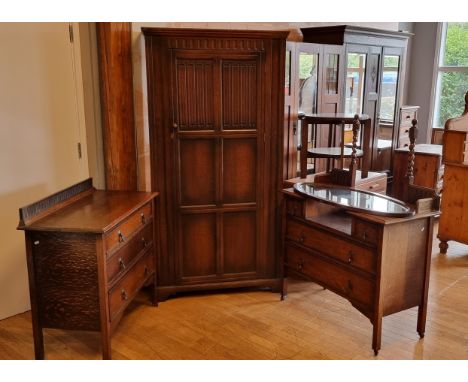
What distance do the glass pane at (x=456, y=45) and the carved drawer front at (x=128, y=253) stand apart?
4838 millimetres

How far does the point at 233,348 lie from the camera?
9.18 ft

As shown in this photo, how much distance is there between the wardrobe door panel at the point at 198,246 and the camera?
3.34 m

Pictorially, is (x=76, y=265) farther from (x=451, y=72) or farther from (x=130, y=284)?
(x=451, y=72)

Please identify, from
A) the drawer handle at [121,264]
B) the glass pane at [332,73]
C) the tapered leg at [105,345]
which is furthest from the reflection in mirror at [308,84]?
the tapered leg at [105,345]

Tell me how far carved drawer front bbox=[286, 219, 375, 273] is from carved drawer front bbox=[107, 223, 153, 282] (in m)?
0.94

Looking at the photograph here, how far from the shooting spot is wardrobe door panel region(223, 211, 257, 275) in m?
→ 3.40

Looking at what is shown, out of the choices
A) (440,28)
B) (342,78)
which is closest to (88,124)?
(342,78)

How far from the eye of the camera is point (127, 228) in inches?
108

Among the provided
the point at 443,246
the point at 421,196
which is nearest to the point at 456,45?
the point at 443,246

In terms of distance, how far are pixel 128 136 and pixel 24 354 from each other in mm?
1489

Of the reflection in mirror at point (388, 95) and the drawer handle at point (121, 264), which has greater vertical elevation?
the reflection in mirror at point (388, 95)

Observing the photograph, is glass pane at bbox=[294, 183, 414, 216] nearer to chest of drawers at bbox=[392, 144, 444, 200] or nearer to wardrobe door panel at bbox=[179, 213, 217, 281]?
wardrobe door panel at bbox=[179, 213, 217, 281]

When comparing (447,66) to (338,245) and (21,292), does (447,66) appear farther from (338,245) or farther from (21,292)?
(21,292)

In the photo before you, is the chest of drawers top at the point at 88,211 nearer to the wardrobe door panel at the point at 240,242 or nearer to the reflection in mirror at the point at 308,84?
the wardrobe door panel at the point at 240,242
